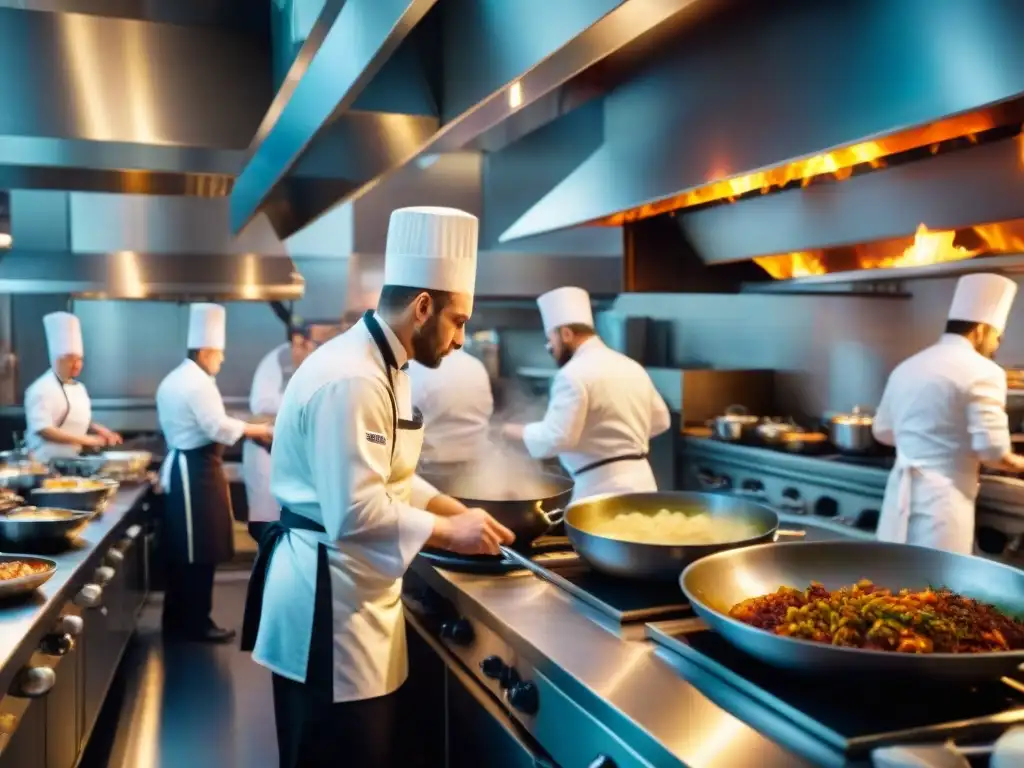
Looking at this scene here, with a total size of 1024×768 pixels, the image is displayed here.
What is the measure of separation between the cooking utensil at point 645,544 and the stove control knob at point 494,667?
252mm

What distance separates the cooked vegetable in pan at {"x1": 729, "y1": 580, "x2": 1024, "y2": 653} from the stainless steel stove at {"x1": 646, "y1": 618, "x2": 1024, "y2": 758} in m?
0.05

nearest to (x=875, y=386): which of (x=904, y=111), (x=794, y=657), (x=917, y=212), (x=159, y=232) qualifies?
(x=917, y=212)

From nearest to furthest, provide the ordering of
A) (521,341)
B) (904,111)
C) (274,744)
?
(904,111) → (274,744) → (521,341)

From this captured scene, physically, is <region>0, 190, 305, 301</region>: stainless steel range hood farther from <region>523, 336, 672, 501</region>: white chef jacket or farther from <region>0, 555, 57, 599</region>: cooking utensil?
<region>0, 555, 57, 599</region>: cooking utensil

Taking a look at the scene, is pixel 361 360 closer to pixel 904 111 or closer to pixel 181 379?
pixel 904 111

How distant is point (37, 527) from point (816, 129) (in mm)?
2309

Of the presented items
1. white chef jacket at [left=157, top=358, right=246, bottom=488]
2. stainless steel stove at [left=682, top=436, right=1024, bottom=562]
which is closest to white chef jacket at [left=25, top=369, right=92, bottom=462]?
white chef jacket at [left=157, top=358, right=246, bottom=488]

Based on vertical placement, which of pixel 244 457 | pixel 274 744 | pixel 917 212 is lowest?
pixel 274 744

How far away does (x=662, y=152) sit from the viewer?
2.10m

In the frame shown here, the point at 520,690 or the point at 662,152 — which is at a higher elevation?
the point at 662,152

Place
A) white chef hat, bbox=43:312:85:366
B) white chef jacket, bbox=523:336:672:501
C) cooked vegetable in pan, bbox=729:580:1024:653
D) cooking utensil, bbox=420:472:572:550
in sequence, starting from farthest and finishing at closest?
1. white chef hat, bbox=43:312:85:366
2. white chef jacket, bbox=523:336:672:501
3. cooking utensil, bbox=420:472:572:550
4. cooked vegetable in pan, bbox=729:580:1024:653

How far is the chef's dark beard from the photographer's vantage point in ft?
Result: 6.27

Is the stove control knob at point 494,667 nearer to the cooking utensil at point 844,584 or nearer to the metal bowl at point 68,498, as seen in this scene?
the cooking utensil at point 844,584

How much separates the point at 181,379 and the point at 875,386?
3402 mm
